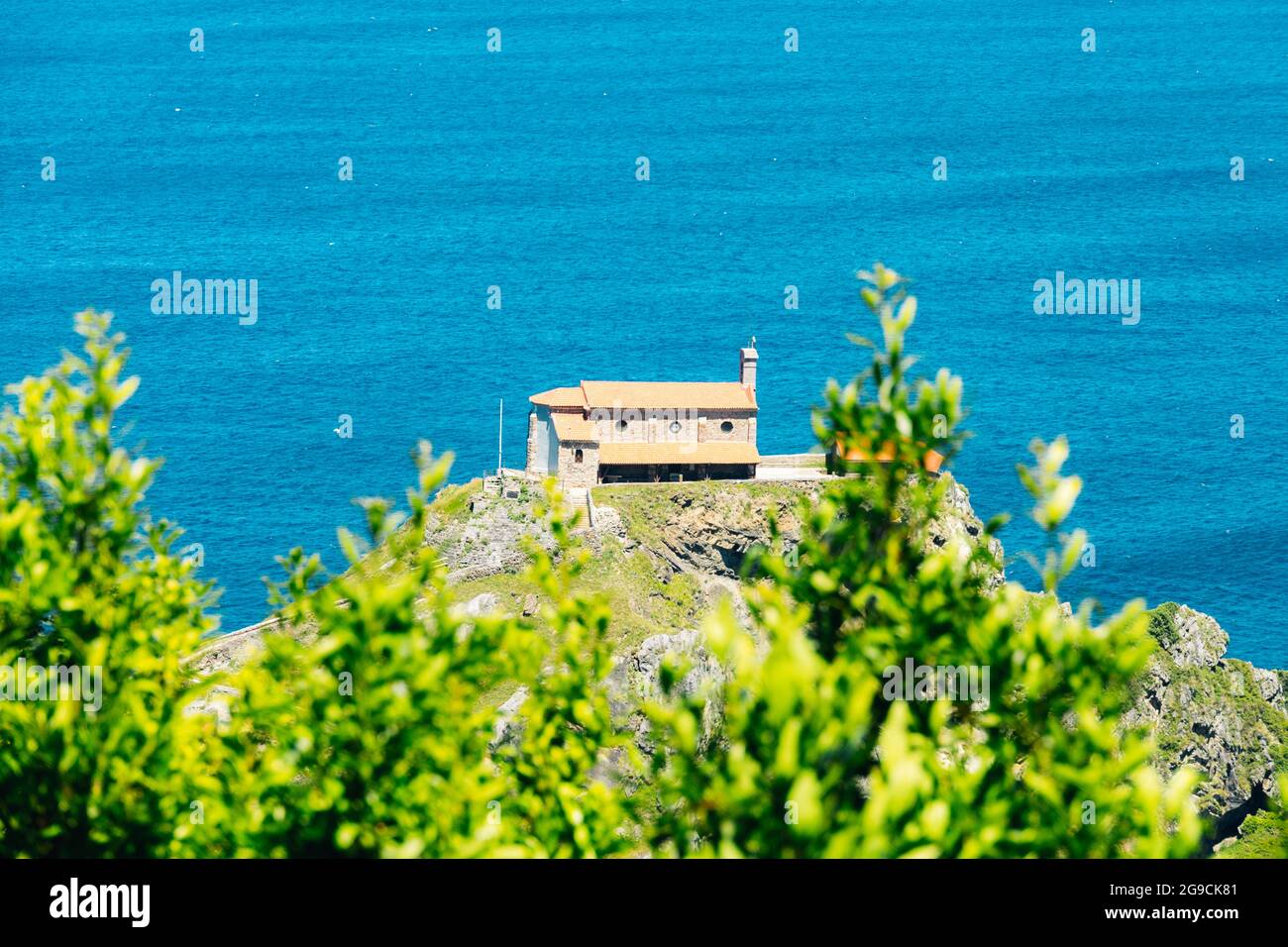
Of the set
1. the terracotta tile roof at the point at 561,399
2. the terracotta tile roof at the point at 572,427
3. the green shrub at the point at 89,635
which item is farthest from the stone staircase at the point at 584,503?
the green shrub at the point at 89,635

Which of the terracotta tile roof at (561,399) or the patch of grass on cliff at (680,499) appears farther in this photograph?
the terracotta tile roof at (561,399)

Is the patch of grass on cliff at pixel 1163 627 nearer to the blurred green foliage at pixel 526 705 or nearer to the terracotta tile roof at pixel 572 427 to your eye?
the terracotta tile roof at pixel 572 427

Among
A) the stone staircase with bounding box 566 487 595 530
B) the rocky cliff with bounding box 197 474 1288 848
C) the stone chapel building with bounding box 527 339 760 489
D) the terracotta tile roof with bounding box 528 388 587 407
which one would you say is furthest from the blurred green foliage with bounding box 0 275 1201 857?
the terracotta tile roof with bounding box 528 388 587 407

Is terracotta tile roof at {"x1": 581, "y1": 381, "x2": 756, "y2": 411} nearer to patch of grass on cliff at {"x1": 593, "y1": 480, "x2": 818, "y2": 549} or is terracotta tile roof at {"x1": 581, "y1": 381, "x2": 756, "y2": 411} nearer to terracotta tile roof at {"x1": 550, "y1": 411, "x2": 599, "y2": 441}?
terracotta tile roof at {"x1": 550, "y1": 411, "x2": 599, "y2": 441}

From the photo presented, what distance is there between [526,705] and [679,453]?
300ft

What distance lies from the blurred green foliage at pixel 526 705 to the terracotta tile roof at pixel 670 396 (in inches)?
3573

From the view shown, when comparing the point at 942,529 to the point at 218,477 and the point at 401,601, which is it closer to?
the point at 218,477

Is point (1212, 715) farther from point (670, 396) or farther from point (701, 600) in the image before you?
point (670, 396)

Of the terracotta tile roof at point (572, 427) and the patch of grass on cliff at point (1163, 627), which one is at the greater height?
the terracotta tile roof at point (572, 427)

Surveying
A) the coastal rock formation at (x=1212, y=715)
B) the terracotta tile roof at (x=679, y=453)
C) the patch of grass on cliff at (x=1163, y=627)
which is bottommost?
the coastal rock formation at (x=1212, y=715)

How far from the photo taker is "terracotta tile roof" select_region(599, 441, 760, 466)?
120 m

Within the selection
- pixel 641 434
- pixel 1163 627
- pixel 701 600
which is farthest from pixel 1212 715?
pixel 641 434

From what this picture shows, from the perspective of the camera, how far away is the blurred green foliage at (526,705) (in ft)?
76.3

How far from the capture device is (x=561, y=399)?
120 meters
